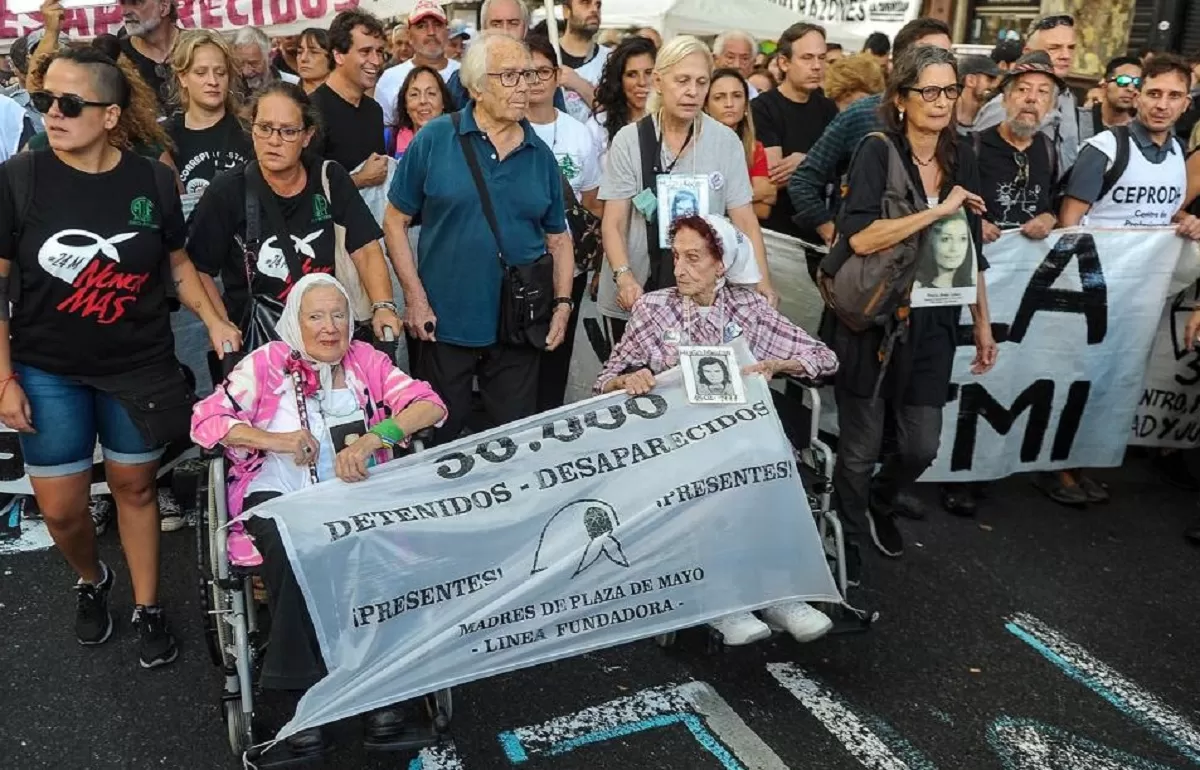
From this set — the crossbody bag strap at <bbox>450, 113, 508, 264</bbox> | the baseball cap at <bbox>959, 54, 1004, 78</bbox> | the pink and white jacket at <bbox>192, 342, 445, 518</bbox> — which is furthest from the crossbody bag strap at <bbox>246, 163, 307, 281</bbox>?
the baseball cap at <bbox>959, 54, 1004, 78</bbox>

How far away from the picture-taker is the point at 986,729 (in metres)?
3.50

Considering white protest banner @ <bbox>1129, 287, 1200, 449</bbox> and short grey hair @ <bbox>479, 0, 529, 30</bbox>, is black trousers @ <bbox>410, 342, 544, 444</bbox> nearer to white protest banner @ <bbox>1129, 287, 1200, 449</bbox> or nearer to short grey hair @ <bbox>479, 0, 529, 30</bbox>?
short grey hair @ <bbox>479, 0, 529, 30</bbox>

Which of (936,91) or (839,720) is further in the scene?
(936,91)

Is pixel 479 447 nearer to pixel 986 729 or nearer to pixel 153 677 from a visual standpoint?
pixel 153 677

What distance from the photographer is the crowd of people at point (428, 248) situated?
3.38 meters

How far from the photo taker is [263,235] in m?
3.73

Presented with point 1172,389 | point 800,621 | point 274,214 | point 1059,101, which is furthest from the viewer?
point 1059,101

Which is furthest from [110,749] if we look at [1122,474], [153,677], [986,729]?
[1122,474]

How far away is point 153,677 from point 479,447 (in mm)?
1454

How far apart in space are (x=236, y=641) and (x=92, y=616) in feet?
3.86

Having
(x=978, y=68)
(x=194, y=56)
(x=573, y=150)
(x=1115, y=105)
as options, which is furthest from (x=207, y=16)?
(x=1115, y=105)

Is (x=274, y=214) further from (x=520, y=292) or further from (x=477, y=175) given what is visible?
(x=520, y=292)

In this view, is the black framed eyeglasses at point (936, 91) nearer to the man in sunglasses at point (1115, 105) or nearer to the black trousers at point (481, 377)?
the black trousers at point (481, 377)

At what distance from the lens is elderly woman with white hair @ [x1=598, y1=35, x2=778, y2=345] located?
169 inches
